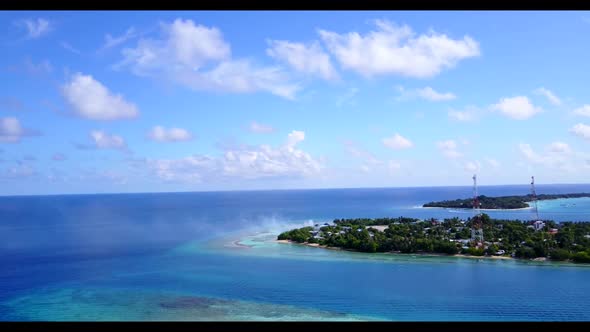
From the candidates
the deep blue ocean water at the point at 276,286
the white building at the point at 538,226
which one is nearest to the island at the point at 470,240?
the white building at the point at 538,226

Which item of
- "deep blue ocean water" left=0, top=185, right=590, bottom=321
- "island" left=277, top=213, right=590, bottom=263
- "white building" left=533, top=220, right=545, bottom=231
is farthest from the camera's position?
"white building" left=533, top=220, right=545, bottom=231

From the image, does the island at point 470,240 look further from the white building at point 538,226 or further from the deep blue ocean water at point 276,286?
the deep blue ocean water at point 276,286

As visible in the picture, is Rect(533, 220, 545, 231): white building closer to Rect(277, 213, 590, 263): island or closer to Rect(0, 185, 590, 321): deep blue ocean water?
Rect(277, 213, 590, 263): island

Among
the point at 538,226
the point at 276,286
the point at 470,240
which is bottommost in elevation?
the point at 276,286

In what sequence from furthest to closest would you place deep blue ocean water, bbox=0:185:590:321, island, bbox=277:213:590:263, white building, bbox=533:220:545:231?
white building, bbox=533:220:545:231 < island, bbox=277:213:590:263 < deep blue ocean water, bbox=0:185:590:321

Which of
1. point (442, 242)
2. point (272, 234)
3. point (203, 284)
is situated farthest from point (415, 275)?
point (272, 234)

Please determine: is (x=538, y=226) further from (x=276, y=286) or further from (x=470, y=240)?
(x=276, y=286)

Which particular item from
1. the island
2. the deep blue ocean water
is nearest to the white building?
the island

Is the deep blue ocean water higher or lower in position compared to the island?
lower

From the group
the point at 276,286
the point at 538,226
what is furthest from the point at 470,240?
the point at 276,286
